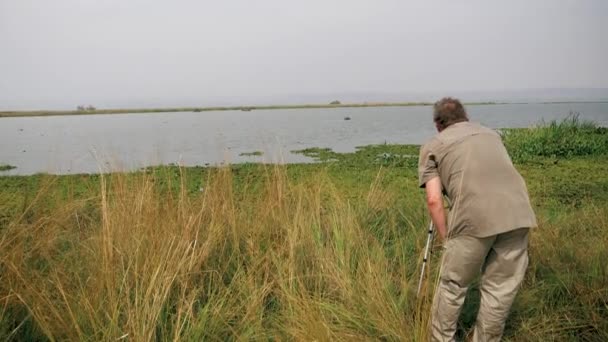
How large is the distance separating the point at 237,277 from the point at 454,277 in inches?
66.7

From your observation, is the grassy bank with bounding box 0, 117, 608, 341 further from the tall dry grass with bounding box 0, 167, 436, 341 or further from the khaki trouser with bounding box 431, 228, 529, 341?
the khaki trouser with bounding box 431, 228, 529, 341

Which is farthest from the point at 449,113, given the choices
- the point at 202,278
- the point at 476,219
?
the point at 202,278

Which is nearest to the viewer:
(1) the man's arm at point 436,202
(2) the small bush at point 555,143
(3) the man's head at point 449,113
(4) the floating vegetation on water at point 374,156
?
(1) the man's arm at point 436,202

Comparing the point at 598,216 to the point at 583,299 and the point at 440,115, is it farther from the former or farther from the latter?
the point at 440,115

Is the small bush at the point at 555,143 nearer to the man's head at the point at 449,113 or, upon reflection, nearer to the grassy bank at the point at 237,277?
the grassy bank at the point at 237,277

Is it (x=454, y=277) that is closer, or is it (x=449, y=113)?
(x=454, y=277)

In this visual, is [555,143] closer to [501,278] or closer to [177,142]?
[501,278]

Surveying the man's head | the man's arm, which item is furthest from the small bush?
the man's arm

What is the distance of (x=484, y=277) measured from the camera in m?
2.68

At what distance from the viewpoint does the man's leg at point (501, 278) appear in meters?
2.56

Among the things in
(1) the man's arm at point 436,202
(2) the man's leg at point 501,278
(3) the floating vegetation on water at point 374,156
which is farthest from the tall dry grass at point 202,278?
(3) the floating vegetation on water at point 374,156

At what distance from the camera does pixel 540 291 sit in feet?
11.0

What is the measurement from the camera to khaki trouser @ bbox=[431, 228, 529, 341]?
2553 mm

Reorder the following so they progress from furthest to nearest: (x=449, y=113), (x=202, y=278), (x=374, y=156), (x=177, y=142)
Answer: (x=177, y=142), (x=374, y=156), (x=202, y=278), (x=449, y=113)
